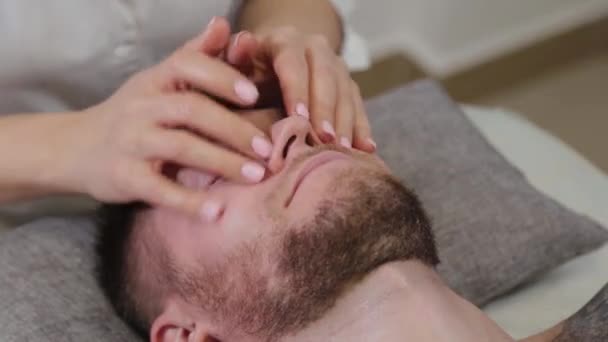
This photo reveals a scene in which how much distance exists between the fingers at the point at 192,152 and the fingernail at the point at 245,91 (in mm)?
54

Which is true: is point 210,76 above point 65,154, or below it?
above

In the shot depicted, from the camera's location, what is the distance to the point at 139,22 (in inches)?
39.6

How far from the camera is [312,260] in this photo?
0.78 meters

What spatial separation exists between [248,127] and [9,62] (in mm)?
324

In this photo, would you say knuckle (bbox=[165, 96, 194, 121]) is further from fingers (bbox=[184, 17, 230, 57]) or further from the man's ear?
the man's ear

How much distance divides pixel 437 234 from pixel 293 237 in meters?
0.34

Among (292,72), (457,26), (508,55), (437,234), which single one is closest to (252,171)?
(292,72)

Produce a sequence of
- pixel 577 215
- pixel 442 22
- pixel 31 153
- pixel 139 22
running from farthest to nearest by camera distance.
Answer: pixel 442 22 → pixel 577 215 → pixel 139 22 → pixel 31 153

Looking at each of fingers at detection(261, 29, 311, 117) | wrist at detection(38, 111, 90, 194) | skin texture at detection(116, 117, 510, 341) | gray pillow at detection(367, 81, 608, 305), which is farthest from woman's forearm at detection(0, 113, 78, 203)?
gray pillow at detection(367, 81, 608, 305)

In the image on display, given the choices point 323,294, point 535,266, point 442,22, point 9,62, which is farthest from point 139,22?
point 442,22

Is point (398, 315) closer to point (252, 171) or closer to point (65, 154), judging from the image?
point (252, 171)

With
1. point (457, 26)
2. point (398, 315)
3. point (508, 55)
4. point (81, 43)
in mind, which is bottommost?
point (508, 55)

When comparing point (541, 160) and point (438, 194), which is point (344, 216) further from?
point (541, 160)

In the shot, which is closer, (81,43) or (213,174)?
(213,174)
